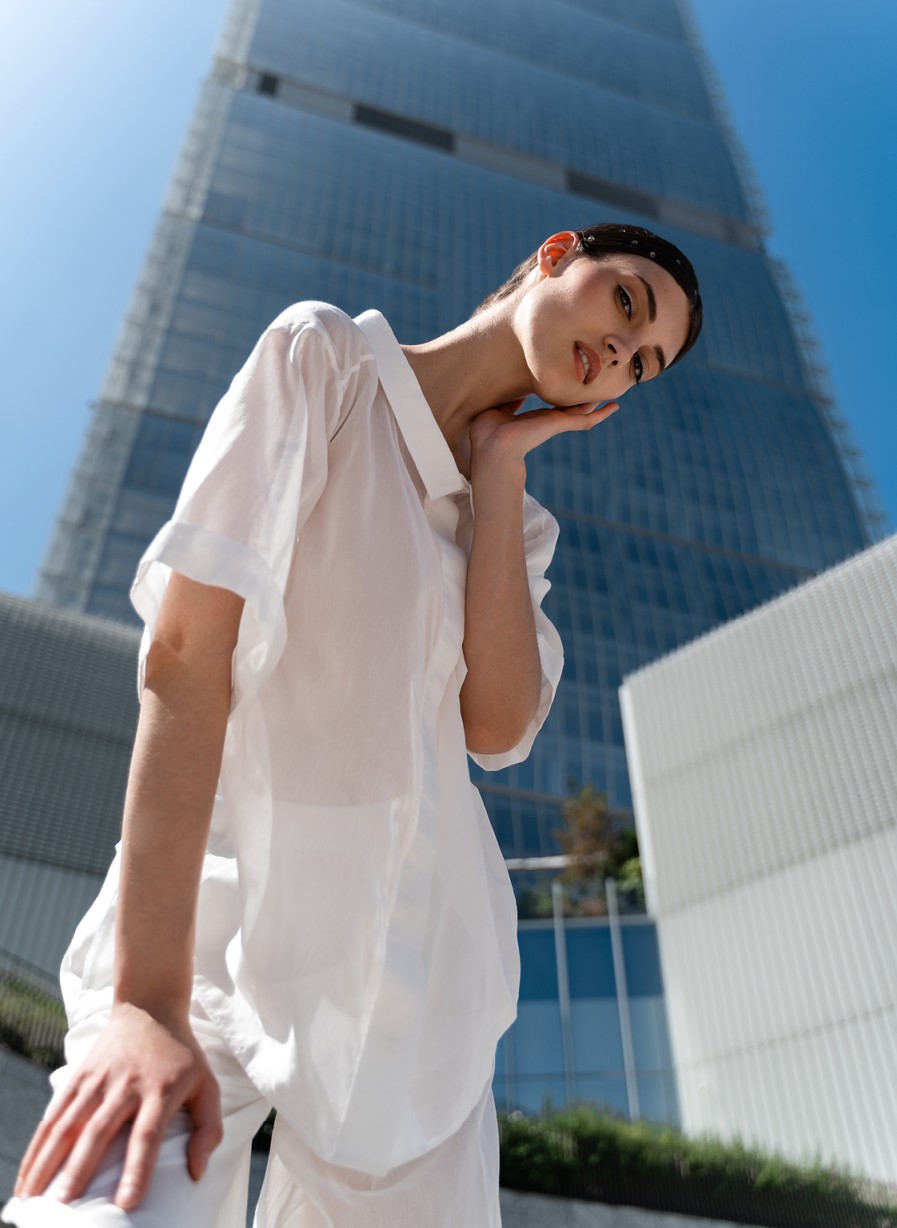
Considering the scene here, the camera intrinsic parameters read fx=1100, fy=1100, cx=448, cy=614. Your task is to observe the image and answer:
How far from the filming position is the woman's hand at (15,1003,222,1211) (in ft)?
2.36

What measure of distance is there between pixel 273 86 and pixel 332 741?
66287 mm

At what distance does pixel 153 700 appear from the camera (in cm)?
95

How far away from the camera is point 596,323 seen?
145 centimetres

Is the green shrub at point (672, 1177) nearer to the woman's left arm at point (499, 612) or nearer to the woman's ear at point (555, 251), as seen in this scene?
the woman's left arm at point (499, 612)

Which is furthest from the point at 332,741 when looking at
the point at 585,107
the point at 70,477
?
the point at 585,107

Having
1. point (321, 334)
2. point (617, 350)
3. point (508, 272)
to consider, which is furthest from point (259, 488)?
point (508, 272)

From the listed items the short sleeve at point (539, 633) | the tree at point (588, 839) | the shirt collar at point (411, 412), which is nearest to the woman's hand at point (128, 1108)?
the short sleeve at point (539, 633)

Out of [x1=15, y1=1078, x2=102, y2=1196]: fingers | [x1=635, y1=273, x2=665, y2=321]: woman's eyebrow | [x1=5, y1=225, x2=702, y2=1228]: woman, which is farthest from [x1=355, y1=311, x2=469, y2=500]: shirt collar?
[x1=15, y1=1078, x2=102, y2=1196]: fingers

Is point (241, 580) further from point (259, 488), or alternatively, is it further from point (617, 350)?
point (617, 350)

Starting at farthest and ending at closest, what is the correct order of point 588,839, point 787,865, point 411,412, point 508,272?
1. point 508,272
2. point 588,839
3. point 787,865
4. point 411,412

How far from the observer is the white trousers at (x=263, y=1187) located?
727 millimetres

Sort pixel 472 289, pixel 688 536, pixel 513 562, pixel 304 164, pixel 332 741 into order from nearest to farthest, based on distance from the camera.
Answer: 1. pixel 332 741
2. pixel 513 562
3. pixel 688 536
4. pixel 472 289
5. pixel 304 164

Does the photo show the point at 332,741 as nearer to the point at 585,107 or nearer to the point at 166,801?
the point at 166,801

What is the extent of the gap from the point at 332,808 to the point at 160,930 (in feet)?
0.66
